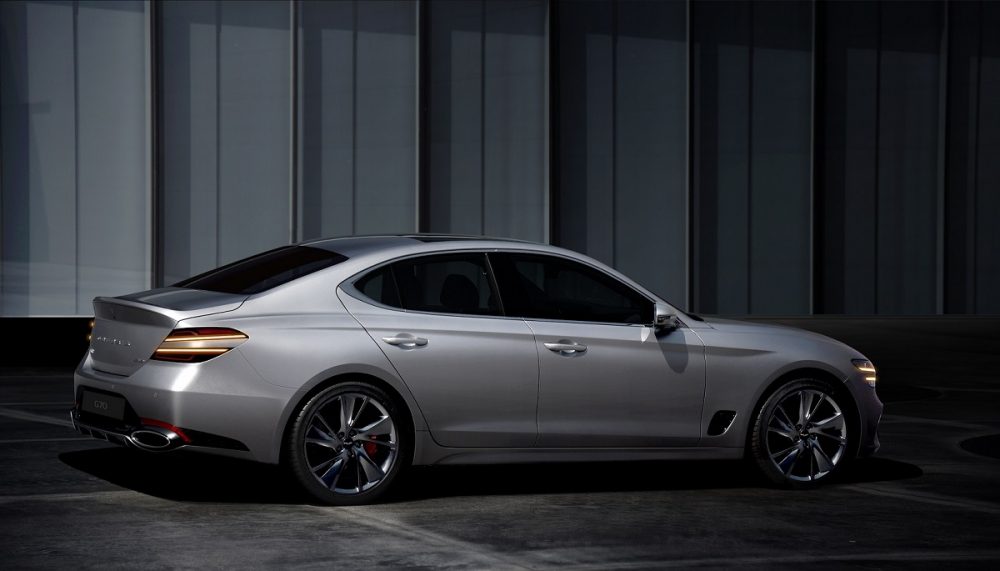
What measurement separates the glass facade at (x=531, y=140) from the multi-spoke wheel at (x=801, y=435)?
12276 mm

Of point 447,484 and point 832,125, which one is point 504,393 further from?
point 832,125

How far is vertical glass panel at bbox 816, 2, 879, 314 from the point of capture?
2177cm

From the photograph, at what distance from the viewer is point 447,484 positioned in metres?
8.46

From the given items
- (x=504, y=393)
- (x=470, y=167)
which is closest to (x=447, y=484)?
(x=504, y=393)

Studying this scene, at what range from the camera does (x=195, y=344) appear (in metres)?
7.23

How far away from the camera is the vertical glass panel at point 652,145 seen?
2117 centimetres

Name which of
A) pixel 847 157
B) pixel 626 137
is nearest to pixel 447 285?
pixel 626 137

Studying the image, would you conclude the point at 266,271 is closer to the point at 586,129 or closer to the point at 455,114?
the point at 455,114

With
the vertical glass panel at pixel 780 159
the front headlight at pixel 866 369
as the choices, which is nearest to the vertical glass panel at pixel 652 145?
the vertical glass panel at pixel 780 159

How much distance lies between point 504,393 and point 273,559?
2006 millimetres

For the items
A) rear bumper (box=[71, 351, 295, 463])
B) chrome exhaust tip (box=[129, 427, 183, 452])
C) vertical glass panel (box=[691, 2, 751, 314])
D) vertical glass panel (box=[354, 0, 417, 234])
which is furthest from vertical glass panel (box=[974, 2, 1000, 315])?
chrome exhaust tip (box=[129, 427, 183, 452])

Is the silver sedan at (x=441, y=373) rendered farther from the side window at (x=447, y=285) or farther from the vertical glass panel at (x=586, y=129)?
the vertical glass panel at (x=586, y=129)

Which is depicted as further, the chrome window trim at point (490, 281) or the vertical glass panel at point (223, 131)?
the vertical glass panel at point (223, 131)

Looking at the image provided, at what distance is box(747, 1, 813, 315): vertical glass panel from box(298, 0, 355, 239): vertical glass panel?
6011mm
